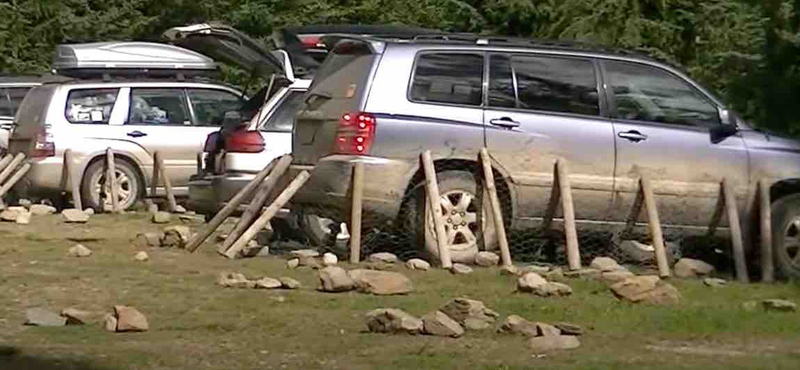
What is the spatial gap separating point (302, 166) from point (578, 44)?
2.51 m

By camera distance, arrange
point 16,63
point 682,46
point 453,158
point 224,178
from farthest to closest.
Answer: point 16,63 < point 682,46 < point 224,178 < point 453,158

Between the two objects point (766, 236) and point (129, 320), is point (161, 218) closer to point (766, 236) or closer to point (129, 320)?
point (766, 236)

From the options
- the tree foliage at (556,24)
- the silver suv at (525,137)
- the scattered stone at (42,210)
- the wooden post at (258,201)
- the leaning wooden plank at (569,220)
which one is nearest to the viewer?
the leaning wooden plank at (569,220)

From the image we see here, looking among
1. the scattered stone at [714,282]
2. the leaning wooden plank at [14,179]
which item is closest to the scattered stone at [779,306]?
the scattered stone at [714,282]

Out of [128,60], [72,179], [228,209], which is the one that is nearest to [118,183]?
[72,179]

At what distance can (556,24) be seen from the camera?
25.0 meters

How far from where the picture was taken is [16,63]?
33.5 m

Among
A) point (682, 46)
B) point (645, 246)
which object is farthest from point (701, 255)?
point (682, 46)

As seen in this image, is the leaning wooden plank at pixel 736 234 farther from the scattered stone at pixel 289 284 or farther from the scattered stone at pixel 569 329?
the scattered stone at pixel 289 284

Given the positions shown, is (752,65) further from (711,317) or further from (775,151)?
(711,317)

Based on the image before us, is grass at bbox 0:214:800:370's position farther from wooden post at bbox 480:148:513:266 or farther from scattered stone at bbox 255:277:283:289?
wooden post at bbox 480:148:513:266

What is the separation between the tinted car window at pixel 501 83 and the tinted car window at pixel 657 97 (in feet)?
2.65

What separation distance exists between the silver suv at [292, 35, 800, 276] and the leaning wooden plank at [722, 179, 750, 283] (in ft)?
0.84

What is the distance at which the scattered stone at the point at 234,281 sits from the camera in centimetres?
1095
